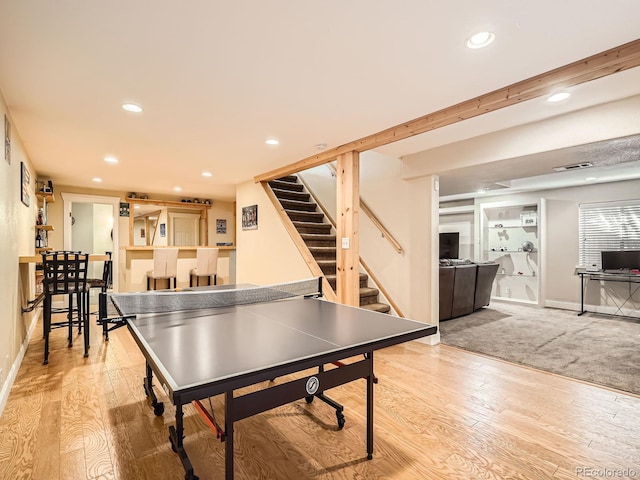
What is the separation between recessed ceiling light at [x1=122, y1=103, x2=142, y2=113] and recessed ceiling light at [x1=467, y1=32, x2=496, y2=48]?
2.52 meters

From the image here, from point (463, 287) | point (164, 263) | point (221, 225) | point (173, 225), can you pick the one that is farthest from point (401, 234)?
point (173, 225)

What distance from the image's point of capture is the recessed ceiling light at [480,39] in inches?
69.3

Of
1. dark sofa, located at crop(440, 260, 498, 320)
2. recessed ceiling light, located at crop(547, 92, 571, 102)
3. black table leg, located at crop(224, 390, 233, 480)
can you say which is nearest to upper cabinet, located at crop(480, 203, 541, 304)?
dark sofa, located at crop(440, 260, 498, 320)

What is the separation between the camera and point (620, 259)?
17.9 feet

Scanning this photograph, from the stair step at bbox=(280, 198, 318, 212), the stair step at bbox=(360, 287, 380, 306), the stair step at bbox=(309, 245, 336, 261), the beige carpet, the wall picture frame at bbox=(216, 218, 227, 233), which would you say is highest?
the stair step at bbox=(280, 198, 318, 212)

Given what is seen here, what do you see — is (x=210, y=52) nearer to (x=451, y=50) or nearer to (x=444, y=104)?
(x=451, y=50)

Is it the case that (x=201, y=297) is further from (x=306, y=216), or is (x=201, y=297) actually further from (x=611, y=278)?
(x=611, y=278)

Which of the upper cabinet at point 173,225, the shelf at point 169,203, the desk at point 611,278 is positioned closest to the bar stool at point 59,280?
the shelf at point 169,203

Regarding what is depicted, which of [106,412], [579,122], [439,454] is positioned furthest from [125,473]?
[579,122]

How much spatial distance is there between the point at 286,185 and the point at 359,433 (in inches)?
202

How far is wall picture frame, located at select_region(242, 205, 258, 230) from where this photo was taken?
5.71m

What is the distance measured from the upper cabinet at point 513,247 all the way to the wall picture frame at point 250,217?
17.2ft

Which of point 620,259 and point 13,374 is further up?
point 620,259

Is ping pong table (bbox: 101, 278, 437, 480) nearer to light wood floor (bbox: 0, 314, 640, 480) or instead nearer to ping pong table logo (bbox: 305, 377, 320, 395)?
ping pong table logo (bbox: 305, 377, 320, 395)
